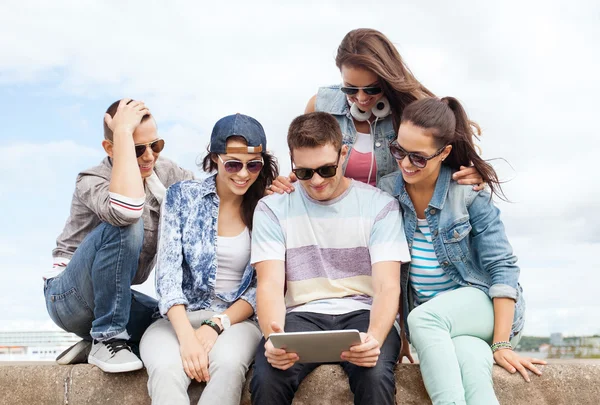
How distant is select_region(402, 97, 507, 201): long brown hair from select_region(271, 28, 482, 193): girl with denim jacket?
38 centimetres

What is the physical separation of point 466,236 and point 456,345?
741mm

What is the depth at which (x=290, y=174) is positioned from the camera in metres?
4.61

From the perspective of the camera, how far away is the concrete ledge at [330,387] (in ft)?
13.8

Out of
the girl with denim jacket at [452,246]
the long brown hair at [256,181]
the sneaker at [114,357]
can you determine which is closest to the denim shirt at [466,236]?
the girl with denim jacket at [452,246]

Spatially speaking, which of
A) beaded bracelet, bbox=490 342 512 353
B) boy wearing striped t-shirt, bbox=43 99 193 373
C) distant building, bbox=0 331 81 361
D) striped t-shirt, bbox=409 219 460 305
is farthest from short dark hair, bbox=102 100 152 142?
distant building, bbox=0 331 81 361

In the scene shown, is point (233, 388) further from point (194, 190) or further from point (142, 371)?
point (194, 190)

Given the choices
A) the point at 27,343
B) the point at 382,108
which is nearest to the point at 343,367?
the point at 382,108

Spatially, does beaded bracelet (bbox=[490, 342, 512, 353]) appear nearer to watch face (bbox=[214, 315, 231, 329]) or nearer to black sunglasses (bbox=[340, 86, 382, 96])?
watch face (bbox=[214, 315, 231, 329])

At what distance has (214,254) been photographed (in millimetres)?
4551

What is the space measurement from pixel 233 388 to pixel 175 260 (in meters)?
0.96

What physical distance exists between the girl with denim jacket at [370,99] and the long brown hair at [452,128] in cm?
38

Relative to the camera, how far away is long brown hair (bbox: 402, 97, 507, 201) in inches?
169

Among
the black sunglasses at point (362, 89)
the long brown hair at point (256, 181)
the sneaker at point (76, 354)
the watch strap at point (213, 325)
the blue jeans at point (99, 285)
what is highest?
the black sunglasses at point (362, 89)

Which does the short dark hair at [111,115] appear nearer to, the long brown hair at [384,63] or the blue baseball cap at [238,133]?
the blue baseball cap at [238,133]
